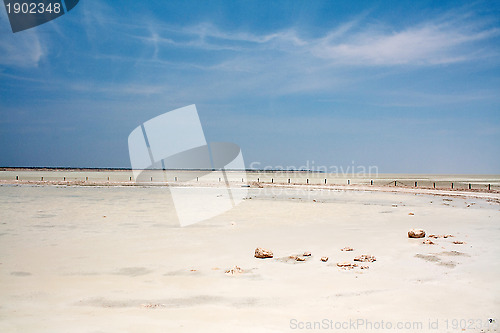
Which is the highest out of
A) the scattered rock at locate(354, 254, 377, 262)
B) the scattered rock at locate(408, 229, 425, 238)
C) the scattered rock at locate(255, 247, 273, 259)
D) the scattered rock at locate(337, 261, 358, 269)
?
the scattered rock at locate(255, 247, 273, 259)

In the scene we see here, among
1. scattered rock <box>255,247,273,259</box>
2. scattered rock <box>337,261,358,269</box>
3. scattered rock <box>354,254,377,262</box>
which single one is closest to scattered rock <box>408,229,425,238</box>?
scattered rock <box>354,254,377,262</box>

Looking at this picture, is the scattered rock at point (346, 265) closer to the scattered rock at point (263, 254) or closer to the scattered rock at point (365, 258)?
the scattered rock at point (365, 258)

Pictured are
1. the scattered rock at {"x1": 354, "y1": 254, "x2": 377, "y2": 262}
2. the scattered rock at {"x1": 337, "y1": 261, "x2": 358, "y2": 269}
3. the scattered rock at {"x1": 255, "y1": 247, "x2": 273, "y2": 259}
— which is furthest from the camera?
the scattered rock at {"x1": 255, "y1": 247, "x2": 273, "y2": 259}

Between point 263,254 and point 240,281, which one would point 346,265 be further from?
point 240,281

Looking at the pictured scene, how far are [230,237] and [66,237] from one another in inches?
190

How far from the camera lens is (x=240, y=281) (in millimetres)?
6895

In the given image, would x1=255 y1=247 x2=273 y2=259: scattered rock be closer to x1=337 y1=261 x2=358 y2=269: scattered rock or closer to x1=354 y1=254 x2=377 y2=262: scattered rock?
x1=337 y1=261 x2=358 y2=269: scattered rock

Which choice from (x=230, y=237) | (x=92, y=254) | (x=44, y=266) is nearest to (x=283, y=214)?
(x=230, y=237)

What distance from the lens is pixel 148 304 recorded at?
18.5 feet

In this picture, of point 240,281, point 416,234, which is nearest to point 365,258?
point 240,281

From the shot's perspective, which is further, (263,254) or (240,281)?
(263,254)

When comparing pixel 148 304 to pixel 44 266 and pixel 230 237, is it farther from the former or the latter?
pixel 230 237

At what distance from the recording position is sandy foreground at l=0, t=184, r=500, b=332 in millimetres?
4910

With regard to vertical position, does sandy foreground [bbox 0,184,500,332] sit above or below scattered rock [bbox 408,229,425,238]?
above
